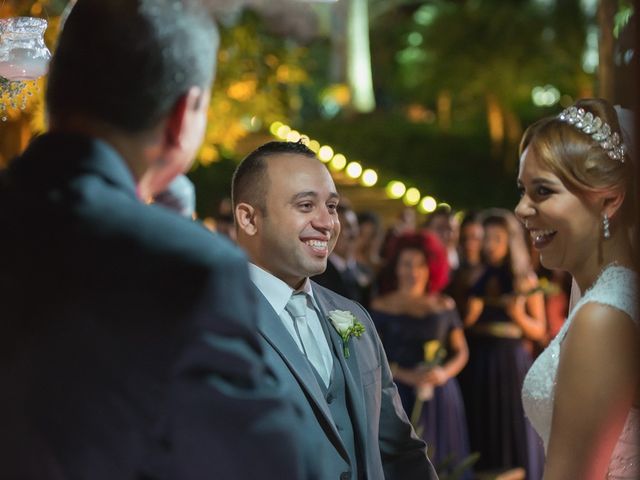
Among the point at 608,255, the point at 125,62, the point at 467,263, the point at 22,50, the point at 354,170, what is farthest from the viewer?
the point at 354,170

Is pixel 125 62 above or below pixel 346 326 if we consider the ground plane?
above

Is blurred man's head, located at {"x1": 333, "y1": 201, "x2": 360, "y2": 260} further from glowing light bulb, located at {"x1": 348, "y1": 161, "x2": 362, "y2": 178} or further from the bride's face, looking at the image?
glowing light bulb, located at {"x1": 348, "y1": 161, "x2": 362, "y2": 178}

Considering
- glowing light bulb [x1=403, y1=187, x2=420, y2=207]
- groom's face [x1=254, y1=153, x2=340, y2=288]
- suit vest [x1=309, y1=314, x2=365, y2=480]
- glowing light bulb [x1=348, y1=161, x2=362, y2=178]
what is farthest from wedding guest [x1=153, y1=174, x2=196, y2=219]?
glowing light bulb [x1=348, y1=161, x2=362, y2=178]

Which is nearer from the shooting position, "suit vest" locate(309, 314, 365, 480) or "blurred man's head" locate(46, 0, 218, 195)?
"blurred man's head" locate(46, 0, 218, 195)

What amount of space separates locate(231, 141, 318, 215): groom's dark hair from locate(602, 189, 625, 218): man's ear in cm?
101

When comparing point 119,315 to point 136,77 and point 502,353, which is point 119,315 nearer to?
point 136,77

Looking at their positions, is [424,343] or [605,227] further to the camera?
[424,343]

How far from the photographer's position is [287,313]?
3.14 m

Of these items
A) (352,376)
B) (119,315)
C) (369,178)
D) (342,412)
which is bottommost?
(342,412)

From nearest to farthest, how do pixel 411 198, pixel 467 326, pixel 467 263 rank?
pixel 467 326 → pixel 467 263 → pixel 411 198

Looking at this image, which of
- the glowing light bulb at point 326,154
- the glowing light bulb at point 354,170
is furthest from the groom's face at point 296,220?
the glowing light bulb at point 326,154

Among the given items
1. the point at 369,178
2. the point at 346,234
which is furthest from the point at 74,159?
the point at 369,178

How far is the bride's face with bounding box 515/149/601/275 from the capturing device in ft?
9.91

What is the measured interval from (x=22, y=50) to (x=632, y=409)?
2.47 metres
